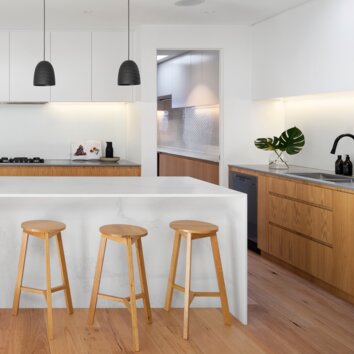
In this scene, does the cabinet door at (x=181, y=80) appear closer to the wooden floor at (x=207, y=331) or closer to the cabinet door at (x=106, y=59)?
the cabinet door at (x=106, y=59)

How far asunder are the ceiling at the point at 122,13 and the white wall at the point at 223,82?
0.55 ft

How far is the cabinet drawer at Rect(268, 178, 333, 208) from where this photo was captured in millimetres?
4188

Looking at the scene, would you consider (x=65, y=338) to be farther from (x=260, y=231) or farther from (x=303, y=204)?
(x=260, y=231)

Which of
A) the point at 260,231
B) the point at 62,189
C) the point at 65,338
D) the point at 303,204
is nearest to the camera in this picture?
the point at 65,338

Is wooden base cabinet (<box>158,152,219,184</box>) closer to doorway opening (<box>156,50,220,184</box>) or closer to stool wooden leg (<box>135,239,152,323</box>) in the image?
doorway opening (<box>156,50,220,184</box>)

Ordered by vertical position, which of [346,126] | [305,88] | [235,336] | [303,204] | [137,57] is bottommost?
[235,336]

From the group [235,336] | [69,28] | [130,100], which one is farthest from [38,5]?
[235,336]

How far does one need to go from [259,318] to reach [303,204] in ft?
3.98

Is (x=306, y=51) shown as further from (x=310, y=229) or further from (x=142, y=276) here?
(x=142, y=276)

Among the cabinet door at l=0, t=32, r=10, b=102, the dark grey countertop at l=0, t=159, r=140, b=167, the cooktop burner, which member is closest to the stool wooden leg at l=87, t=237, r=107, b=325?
the dark grey countertop at l=0, t=159, r=140, b=167

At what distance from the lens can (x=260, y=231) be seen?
17.6ft

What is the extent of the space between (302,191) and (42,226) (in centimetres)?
215

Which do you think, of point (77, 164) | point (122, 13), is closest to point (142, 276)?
point (77, 164)

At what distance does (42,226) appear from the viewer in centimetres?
348
